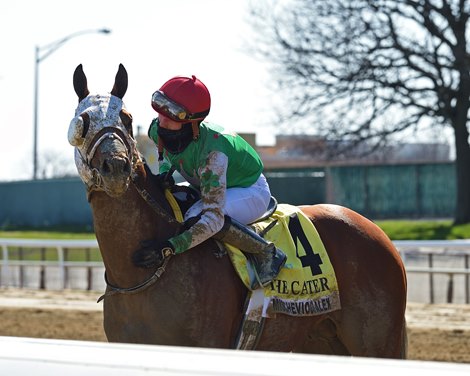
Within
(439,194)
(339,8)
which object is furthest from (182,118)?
(439,194)

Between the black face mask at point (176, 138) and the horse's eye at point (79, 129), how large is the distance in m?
0.45

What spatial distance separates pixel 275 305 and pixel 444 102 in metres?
21.3

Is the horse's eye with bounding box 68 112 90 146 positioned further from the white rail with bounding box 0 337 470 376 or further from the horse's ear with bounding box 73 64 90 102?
the white rail with bounding box 0 337 470 376

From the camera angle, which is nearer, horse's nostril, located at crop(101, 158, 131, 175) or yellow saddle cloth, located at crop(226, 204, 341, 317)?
horse's nostril, located at crop(101, 158, 131, 175)

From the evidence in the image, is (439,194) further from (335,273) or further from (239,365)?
(239,365)

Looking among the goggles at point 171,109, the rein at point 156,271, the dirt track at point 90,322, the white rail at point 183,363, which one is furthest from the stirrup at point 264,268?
the dirt track at point 90,322

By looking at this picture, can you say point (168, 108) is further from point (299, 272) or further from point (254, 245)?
point (299, 272)

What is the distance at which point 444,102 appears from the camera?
25.4 m

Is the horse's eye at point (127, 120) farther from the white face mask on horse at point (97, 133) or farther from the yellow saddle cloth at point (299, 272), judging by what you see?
the yellow saddle cloth at point (299, 272)

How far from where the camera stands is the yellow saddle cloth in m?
4.98

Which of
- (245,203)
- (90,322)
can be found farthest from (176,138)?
(90,322)

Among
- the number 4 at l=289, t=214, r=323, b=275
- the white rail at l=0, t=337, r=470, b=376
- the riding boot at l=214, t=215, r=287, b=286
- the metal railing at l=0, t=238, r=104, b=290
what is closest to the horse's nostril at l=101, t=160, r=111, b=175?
the riding boot at l=214, t=215, r=287, b=286

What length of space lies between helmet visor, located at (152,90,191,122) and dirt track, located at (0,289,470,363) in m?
4.65

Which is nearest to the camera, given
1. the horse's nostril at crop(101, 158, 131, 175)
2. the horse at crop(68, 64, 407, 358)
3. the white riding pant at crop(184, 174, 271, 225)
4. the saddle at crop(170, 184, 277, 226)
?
the horse's nostril at crop(101, 158, 131, 175)
